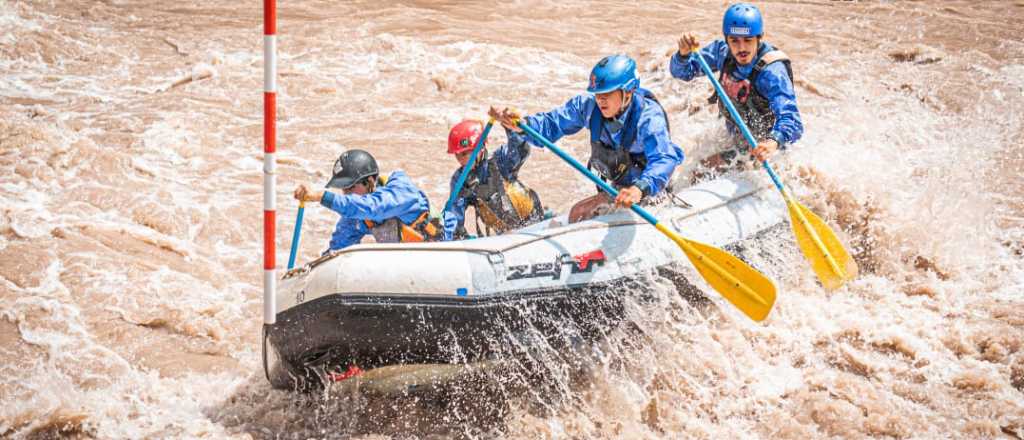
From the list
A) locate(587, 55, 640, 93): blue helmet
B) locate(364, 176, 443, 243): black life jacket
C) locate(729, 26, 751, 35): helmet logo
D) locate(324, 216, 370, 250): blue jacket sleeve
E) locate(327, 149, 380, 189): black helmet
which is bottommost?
locate(324, 216, 370, 250): blue jacket sleeve

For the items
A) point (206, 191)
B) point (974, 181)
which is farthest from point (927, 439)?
point (206, 191)

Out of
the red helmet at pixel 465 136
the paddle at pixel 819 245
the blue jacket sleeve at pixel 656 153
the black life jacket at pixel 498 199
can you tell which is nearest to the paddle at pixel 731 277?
the blue jacket sleeve at pixel 656 153

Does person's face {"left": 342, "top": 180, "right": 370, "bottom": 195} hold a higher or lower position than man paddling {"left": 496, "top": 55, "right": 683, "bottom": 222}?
lower

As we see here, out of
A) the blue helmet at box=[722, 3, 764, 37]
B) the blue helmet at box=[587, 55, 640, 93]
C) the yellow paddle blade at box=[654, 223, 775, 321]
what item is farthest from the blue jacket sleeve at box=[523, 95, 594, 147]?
the blue helmet at box=[722, 3, 764, 37]

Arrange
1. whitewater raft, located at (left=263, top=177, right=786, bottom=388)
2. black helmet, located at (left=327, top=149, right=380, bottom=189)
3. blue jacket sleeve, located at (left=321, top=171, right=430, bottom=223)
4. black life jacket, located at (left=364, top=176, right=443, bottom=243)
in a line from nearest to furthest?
whitewater raft, located at (left=263, top=177, right=786, bottom=388)
blue jacket sleeve, located at (left=321, top=171, right=430, bottom=223)
black helmet, located at (left=327, top=149, right=380, bottom=189)
black life jacket, located at (left=364, top=176, right=443, bottom=243)

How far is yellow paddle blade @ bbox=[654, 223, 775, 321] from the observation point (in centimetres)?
457

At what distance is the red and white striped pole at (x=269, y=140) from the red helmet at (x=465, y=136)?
185cm

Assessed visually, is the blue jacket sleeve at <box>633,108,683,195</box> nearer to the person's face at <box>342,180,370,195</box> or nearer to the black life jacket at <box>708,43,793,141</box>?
the black life jacket at <box>708,43,793,141</box>

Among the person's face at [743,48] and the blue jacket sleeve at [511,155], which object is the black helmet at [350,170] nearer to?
the blue jacket sleeve at [511,155]

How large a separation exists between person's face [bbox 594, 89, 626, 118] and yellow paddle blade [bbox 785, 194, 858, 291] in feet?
4.14

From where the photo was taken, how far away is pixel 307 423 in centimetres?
452

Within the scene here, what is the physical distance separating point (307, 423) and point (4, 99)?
283 inches

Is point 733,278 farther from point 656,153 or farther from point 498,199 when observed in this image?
point 498,199

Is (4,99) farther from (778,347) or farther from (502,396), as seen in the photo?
(778,347)
